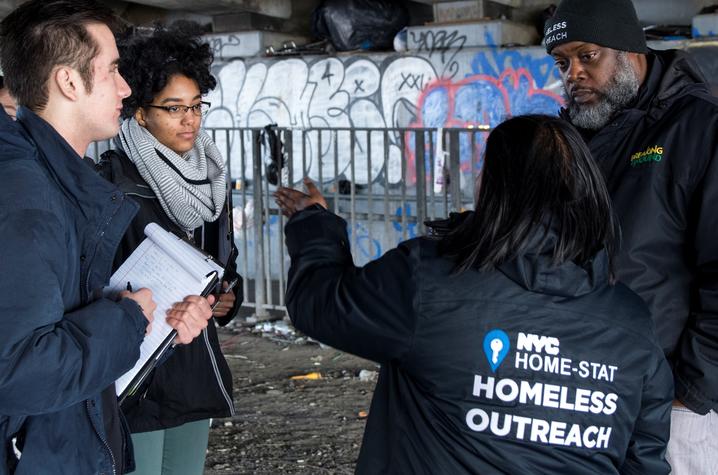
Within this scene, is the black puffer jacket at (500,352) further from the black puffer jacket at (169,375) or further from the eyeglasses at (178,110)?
the eyeglasses at (178,110)

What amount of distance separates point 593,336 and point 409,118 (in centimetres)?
802

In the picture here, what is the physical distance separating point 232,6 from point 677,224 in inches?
322

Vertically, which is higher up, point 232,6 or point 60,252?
point 232,6

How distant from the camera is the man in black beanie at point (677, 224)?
2.39 meters

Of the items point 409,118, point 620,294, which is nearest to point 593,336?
point 620,294

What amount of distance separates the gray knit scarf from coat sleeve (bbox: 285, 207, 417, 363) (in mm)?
926

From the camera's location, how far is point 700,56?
26.6 feet

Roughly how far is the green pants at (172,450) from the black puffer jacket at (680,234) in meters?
1.50

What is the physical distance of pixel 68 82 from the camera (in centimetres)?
196

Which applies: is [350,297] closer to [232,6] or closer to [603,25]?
[603,25]

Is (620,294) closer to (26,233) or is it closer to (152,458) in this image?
(26,233)

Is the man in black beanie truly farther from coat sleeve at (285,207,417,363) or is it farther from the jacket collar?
the jacket collar

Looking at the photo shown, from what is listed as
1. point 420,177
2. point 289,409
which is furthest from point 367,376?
point 420,177

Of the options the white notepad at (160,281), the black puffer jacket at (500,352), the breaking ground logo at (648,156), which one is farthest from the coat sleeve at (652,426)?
the white notepad at (160,281)
